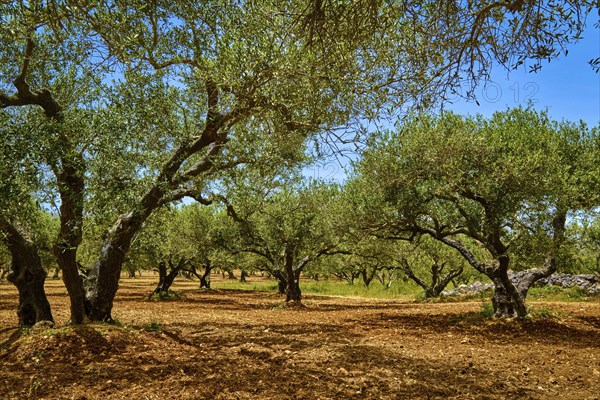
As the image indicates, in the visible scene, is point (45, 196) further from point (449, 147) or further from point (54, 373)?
point (449, 147)

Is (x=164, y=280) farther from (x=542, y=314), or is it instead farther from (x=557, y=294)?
(x=557, y=294)

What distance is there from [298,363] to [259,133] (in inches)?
206

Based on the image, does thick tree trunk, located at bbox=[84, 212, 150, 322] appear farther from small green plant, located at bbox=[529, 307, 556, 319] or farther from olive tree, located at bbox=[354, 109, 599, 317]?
small green plant, located at bbox=[529, 307, 556, 319]

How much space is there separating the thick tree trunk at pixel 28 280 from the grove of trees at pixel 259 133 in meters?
0.04

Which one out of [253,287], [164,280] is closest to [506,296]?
[164,280]

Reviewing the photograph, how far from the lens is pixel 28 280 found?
11.4 meters

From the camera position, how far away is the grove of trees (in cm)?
561

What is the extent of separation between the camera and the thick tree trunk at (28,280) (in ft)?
37.1

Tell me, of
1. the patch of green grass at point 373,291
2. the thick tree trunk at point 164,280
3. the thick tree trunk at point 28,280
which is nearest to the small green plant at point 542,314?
the thick tree trunk at point 28,280

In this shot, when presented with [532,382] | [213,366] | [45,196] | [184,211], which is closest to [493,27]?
[532,382]

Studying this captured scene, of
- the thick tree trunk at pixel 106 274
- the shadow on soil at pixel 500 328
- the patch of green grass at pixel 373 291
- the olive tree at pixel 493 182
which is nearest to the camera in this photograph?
the thick tree trunk at pixel 106 274

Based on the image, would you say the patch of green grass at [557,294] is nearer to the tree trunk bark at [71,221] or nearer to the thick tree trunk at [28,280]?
the tree trunk bark at [71,221]

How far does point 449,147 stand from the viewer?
13750 mm

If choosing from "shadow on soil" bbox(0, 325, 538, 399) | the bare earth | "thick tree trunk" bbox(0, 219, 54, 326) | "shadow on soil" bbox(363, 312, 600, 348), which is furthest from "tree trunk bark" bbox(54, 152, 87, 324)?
"shadow on soil" bbox(363, 312, 600, 348)
